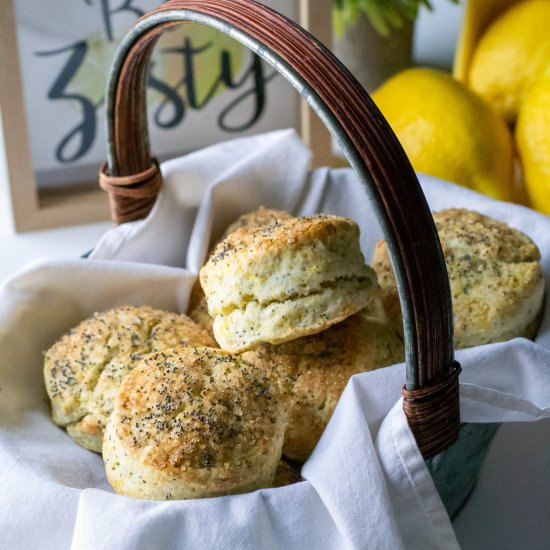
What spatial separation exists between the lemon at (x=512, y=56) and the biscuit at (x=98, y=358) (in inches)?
33.6

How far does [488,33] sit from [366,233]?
615 millimetres

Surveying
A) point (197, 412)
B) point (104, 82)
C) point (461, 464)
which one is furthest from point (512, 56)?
point (197, 412)

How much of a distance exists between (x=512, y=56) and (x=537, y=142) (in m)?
0.26

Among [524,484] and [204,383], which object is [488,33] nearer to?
[524,484]

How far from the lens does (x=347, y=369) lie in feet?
3.02

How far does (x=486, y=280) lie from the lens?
0.98m

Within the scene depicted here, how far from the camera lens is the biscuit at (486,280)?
0.95 metres

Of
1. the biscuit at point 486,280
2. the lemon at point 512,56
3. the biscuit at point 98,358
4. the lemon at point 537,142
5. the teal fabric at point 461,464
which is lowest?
the teal fabric at point 461,464

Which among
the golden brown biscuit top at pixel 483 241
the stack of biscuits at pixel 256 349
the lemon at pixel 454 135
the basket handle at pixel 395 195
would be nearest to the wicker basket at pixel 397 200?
the basket handle at pixel 395 195

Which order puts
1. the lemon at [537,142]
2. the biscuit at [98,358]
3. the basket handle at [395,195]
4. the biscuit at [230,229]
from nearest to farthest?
the basket handle at [395,195]
the biscuit at [98,358]
the biscuit at [230,229]
the lemon at [537,142]

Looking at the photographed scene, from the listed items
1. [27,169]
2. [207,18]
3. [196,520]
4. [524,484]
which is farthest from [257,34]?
[27,169]

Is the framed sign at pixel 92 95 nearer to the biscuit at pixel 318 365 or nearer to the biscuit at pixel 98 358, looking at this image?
the biscuit at pixel 98 358

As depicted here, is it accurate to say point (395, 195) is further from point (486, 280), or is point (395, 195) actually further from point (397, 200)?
point (486, 280)

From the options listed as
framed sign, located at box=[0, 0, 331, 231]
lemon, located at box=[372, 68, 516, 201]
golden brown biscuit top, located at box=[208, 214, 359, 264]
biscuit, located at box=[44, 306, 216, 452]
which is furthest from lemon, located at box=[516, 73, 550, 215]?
biscuit, located at box=[44, 306, 216, 452]
